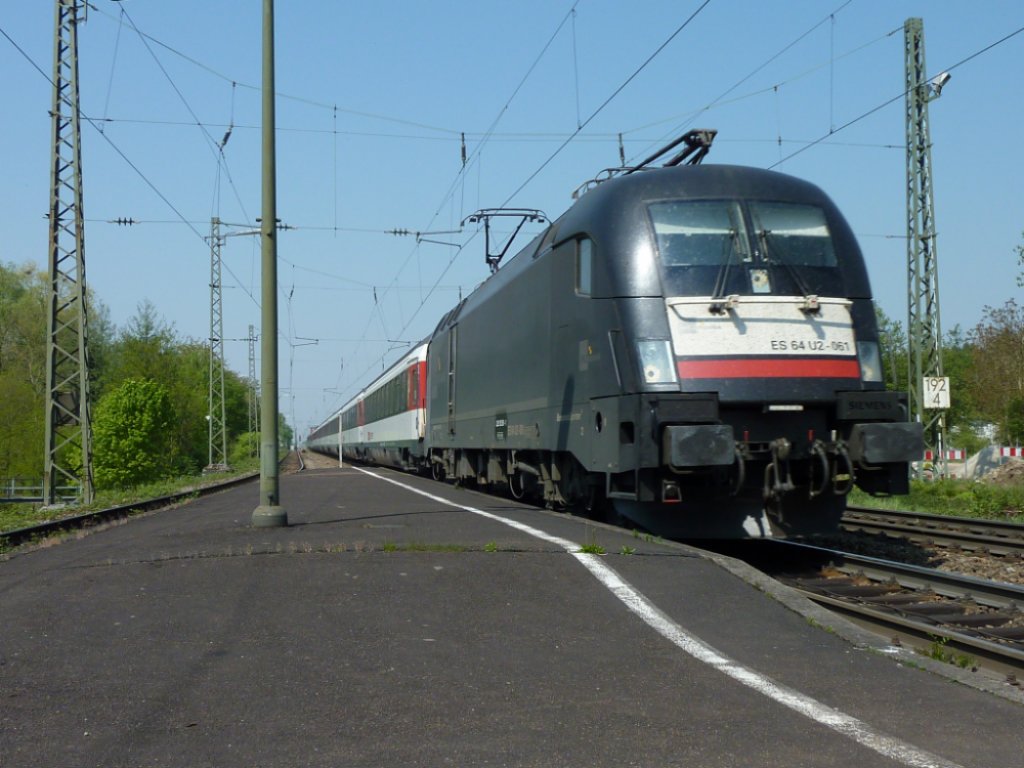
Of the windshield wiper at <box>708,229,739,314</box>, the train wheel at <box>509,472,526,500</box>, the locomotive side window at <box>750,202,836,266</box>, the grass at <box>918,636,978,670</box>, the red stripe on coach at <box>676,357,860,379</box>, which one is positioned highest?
the locomotive side window at <box>750,202,836,266</box>

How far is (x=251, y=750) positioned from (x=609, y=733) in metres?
1.42

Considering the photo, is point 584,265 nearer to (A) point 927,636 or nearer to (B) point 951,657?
(A) point 927,636

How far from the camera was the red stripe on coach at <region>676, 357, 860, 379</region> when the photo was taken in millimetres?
9617

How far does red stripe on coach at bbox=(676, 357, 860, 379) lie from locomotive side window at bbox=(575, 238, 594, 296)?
1636 mm

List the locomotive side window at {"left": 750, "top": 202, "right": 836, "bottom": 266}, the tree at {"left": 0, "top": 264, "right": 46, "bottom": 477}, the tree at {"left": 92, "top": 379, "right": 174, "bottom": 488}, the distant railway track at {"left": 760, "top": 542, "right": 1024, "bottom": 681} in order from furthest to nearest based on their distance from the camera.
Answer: the tree at {"left": 0, "top": 264, "right": 46, "bottom": 477}
the tree at {"left": 92, "top": 379, "right": 174, "bottom": 488}
the locomotive side window at {"left": 750, "top": 202, "right": 836, "bottom": 266}
the distant railway track at {"left": 760, "top": 542, "right": 1024, "bottom": 681}

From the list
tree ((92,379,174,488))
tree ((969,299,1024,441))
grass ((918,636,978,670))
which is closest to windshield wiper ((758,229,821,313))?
grass ((918,636,978,670))

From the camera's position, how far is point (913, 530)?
43.4 feet

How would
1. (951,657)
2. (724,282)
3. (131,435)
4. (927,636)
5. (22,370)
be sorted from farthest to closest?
(22,370), (131,435), (724,282), (927,636), (951,657)

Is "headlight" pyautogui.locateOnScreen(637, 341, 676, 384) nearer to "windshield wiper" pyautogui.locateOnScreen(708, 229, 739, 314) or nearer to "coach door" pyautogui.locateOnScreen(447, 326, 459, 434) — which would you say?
"windshield wiper" pyautogui.locateOnScreen(708, 229, 739, 314)

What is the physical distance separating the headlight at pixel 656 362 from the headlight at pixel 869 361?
6.28 ft

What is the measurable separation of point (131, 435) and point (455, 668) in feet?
169

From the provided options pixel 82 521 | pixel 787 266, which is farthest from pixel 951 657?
pixel 82 521

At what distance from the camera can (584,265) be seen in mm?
11008

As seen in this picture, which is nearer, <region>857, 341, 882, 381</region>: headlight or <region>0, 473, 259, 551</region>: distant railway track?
<region>857, 341, 882, 381</region>: headlight
